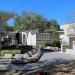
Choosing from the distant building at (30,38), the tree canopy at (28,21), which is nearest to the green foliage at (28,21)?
the tree canopy at (28,21)

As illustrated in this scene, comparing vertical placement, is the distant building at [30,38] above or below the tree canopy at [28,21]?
below

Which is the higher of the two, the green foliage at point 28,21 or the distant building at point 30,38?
the green foliage at point 28,21

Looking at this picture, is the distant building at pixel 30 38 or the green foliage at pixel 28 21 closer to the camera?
the green foliage at pixel 28 21

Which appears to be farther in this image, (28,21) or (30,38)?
(30,38)

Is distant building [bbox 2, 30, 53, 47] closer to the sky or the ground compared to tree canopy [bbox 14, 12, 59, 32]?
closer to the ground

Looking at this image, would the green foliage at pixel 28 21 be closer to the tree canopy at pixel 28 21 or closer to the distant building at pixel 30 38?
the tree canopy at pixel 28 21

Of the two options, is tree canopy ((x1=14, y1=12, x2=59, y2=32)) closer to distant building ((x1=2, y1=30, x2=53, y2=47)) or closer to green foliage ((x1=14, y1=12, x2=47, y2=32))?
green foliage ((x1=14, y1=12, x2=47, y2=32))

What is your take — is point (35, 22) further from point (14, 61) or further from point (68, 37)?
point (14, 61)

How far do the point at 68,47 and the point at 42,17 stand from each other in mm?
26309

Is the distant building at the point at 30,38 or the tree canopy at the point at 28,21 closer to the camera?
the tree canopy at the point at 28,21

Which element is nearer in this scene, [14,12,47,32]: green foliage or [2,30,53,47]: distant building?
[14,12,47,32]: green foliage

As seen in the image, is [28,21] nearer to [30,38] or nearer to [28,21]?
[28,21]

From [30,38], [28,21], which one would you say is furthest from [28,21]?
[30,38]

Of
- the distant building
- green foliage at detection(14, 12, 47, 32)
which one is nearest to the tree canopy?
green foliage at detection(14, 12, 47, 32)
